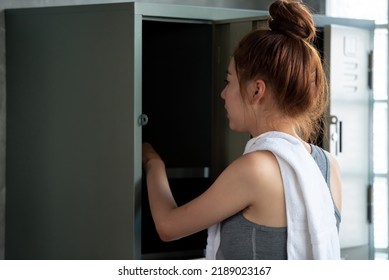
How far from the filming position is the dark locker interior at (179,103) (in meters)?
2.12

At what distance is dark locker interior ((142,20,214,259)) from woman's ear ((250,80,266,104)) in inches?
21.6

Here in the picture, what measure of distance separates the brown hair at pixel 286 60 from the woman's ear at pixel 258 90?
0.04 feet

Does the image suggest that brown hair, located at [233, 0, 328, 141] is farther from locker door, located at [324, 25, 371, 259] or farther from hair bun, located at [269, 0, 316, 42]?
locker door, located at [324, 25, 371, 259]

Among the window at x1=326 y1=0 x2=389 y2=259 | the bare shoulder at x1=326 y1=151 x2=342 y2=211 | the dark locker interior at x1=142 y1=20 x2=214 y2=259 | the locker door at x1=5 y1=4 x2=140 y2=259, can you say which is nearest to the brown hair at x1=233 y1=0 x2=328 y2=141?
the bare shoulder at x1=326 y1=151 x2=342 y2=211

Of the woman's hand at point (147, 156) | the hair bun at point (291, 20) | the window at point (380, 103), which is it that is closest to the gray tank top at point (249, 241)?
the hair bun at point (291, 20)

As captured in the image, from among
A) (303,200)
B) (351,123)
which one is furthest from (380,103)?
(303,200)

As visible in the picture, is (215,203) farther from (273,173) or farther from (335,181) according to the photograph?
(335,181)

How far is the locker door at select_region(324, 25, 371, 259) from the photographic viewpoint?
2082 mm

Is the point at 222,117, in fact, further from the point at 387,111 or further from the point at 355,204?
the point at 387,111

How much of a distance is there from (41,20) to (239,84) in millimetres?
708

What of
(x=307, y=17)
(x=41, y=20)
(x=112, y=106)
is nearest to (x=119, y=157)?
(x=112, y=106)

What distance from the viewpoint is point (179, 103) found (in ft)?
7.09

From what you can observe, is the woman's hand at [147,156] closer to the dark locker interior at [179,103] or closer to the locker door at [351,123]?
the dark locker interior at [179,103]
